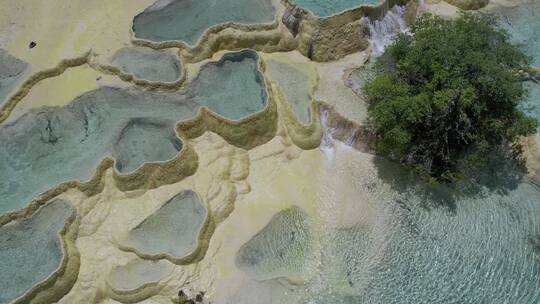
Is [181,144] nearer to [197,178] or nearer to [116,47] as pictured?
[197,178]

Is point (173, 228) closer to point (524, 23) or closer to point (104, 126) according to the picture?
point (104, 126)

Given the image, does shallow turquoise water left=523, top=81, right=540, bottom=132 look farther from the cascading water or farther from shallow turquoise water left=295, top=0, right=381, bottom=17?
the cascading water

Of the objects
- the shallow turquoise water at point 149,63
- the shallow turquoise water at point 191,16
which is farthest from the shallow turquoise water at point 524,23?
the shallow turquoise water at point 149,63

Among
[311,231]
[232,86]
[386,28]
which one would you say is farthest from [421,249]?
[386,28]

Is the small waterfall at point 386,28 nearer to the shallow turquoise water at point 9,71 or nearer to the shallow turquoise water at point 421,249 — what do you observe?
the shallow turquoise water at point 421,249

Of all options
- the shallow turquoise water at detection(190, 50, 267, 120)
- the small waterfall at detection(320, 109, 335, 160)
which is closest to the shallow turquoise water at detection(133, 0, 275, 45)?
the shallow turquoise water at detection(190, 50, 267, 120)

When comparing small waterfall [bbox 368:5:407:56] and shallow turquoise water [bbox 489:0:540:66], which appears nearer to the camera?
small waterfall [bbox 368:5:407:56]
